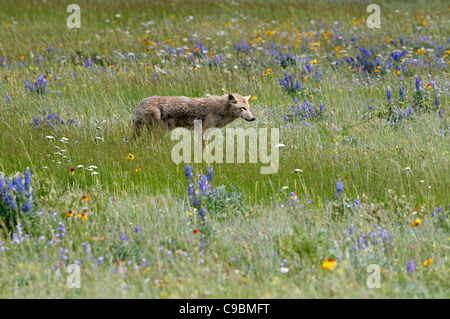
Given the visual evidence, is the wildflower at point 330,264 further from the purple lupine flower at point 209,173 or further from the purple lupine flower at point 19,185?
the purple lupine flower at point 19,185

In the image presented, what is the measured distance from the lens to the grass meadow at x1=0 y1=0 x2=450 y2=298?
461 cm

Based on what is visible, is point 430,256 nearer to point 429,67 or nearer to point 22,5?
point 429,67

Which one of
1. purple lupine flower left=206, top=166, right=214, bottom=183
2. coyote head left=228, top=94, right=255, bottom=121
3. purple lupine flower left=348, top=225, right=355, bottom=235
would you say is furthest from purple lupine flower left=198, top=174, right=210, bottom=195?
coyote head left=228, top=94, right=255, bottom=121

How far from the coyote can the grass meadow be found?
1.05 feet

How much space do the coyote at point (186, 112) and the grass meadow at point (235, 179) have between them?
320 millimetres

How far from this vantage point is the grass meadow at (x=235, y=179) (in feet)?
15.1

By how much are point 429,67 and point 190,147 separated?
6.07 meters

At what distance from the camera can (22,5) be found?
62.0 feet

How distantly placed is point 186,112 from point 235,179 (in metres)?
2.08

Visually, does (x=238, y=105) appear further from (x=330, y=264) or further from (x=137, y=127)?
(x=330, y=264)

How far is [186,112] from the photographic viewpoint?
8.45 metres

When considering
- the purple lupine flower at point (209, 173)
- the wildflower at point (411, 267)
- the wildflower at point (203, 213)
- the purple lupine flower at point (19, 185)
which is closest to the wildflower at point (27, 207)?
the purple lupine flower at point (19, 185)

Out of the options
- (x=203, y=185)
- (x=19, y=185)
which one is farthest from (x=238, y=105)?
(x=19, y=185)

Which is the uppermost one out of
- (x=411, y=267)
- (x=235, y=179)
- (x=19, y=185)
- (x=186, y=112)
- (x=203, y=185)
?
(x=186, y=112)
